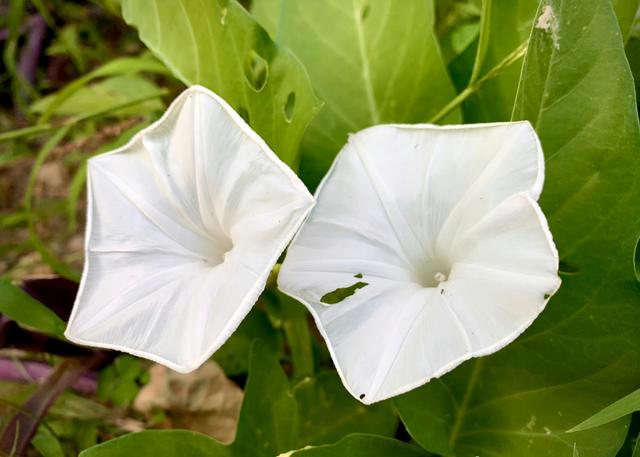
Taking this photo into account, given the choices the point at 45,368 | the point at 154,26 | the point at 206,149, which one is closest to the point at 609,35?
the point at 206,149

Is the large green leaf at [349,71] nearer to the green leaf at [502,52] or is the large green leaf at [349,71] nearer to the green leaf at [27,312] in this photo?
the green leaf at [502,52]

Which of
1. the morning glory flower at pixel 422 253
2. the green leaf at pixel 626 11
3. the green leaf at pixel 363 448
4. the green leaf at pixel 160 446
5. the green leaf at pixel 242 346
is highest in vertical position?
the green leaf at pixel 626 11

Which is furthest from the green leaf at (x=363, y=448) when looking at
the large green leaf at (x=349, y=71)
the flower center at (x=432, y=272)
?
the large green leaf at (x=349, y=71)

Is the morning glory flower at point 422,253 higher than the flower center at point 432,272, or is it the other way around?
the morning glory flower at point 422,253

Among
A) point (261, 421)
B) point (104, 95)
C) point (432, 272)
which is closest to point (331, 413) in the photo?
point (261, 421)

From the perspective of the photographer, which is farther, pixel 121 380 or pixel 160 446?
pixel 121 380

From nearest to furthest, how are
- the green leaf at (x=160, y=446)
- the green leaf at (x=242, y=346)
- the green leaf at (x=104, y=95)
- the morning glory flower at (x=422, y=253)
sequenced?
the morning glory flower at (x=422, y=253)
the green leaf at (x=160, y=446)
the green leaf at (x=242, y=346)
the green leaf at (x=104, y=95)

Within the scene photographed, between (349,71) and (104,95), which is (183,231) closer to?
(349,71)
